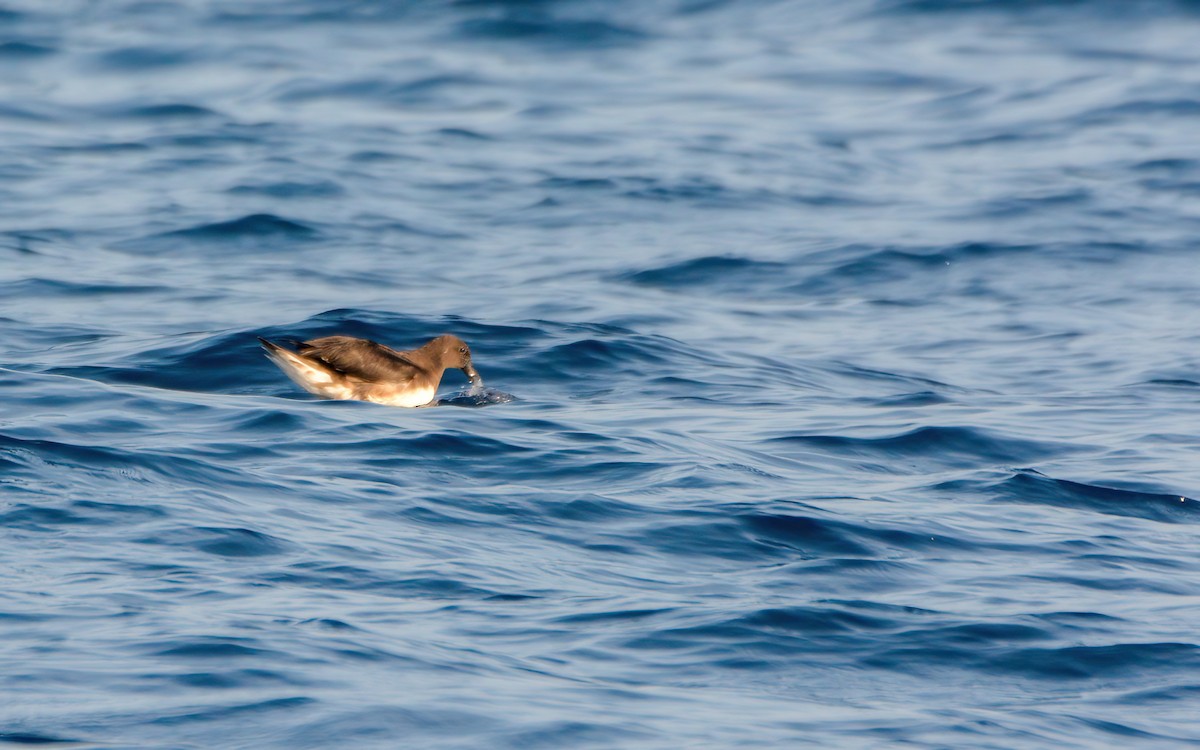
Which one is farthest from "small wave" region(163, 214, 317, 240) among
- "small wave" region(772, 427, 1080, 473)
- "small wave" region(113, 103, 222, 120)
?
"small wave" region(772, 427, 1080, 473)

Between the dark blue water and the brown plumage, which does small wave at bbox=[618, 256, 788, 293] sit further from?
the brown plumage

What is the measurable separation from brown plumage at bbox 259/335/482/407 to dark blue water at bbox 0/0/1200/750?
0.60ft

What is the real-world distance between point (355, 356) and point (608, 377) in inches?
70.3

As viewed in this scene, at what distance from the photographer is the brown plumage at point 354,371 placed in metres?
10.2

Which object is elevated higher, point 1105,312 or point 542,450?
point 542,450

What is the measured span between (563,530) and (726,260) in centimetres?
751

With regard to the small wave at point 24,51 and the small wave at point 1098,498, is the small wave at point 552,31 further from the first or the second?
the small wave at point 1098,498

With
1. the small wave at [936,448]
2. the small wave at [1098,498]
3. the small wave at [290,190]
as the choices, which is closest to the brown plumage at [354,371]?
the small wave at [936,448]

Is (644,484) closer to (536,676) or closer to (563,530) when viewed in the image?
(563,530)

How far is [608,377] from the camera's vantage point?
11266 millimetres

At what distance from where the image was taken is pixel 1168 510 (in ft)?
27.8

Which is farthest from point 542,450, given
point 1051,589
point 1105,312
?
point 1105,312

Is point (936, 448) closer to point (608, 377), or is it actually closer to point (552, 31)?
point (608, 377)

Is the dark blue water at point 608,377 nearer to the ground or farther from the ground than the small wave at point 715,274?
farther from the ground
